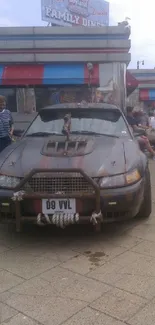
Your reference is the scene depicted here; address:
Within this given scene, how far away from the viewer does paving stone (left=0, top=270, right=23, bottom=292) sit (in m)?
3.00

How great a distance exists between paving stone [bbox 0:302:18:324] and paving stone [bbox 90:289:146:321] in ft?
1.97

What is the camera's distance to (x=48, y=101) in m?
11.5

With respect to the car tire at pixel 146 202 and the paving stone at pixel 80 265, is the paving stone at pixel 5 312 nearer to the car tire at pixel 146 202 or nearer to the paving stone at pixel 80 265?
the paving stone at pixel 80 265

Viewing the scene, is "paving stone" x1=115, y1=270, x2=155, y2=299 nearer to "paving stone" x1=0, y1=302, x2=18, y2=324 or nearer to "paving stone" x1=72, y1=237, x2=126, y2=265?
"paving stone" x1=72, y1=237, x2=126, y2=265

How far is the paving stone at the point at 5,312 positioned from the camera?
2.55 metres

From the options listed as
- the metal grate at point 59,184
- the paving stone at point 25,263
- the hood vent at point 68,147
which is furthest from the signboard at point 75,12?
the paving stone at point 25,263

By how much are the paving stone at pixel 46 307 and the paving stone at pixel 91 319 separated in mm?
50

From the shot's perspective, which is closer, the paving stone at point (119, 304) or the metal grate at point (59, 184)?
the paving stone at point (119, 304)

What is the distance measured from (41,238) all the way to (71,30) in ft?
26.6

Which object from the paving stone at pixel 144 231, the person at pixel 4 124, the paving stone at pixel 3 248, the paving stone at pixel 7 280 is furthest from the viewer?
the person at pixel 4 124

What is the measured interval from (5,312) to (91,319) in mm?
651

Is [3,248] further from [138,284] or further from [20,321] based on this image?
[138,284]

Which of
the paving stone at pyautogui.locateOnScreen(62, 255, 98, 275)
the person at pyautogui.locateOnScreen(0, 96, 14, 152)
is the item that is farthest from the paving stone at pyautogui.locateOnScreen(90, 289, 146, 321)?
the person at pyautogui.locateOnScreen(0, 96, 14, 152)

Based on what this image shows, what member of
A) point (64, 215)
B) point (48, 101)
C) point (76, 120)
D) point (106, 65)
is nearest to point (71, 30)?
point (106, 65)
